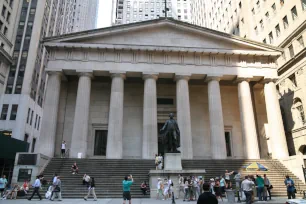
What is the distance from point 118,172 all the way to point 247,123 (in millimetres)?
14939

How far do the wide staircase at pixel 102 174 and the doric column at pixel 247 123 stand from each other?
10.7 metres

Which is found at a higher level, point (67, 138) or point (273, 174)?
point (67, 138)

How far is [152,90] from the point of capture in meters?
27.8

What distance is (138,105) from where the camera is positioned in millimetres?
31469

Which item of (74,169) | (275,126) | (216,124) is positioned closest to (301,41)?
(275,126)

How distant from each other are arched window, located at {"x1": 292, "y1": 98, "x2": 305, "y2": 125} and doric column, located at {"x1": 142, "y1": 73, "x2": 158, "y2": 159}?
704 inches

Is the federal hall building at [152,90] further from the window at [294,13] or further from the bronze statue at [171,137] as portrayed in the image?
the bronze statue at [171,137]

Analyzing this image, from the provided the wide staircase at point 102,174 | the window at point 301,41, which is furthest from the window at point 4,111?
the window at point 301,41

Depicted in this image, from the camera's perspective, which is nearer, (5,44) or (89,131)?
(89,131)

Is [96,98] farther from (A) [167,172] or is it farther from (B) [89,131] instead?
(A) [167,172]

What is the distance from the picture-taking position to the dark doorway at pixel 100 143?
29.5 m

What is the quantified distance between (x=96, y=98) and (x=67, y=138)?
579 centimetres

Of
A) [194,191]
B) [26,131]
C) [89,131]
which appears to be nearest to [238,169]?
[194,191]

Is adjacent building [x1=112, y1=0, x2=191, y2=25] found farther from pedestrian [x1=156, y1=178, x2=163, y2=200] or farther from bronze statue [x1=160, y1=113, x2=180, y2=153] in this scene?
pedestrian [x1=156, y1=178, x2=163, y2=200]
